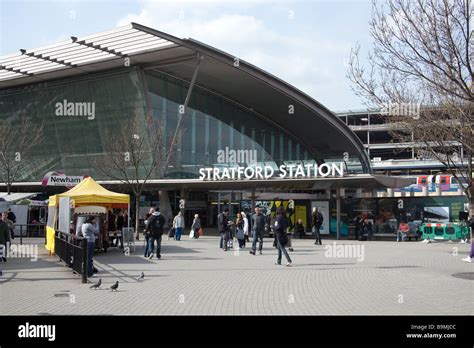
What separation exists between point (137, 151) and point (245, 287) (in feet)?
69.9

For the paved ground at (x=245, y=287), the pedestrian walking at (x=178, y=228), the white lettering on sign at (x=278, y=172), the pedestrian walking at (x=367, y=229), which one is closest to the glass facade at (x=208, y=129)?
the white lettering on sign at (x=278, y=172)

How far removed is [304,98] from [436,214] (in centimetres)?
1221

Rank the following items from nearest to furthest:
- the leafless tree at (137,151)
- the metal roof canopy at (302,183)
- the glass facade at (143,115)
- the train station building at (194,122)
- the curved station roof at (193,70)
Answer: the leafless tree at (137,151), the metal roof canopy at (302,183), the curved station roof at (193,70), the train station building at (194,122), the glass facade at (143,115)

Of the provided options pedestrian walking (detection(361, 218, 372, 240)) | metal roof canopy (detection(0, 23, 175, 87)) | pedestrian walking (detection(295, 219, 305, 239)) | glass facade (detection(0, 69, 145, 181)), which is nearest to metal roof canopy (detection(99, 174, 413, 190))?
pedestrian walking (detection(361, 218, 372, 240))

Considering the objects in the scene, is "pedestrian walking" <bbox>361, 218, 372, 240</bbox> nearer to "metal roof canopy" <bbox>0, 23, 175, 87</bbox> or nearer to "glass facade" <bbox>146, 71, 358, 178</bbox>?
"glass facade" <bbox>146, 71, 358, 178</bbox>

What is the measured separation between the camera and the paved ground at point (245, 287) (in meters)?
9.41

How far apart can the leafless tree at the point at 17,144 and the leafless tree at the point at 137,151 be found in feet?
19.4

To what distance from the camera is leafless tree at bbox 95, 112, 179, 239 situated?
31.7 meters

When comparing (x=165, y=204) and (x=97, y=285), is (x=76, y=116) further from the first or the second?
(x=97, y=285)

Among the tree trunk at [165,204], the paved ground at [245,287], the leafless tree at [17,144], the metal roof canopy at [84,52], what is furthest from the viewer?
the tree trunk at [165,204]

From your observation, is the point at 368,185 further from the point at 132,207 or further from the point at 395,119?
the point at 132,207

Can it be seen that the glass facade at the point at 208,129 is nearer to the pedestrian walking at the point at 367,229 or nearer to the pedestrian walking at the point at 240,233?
the pedestrian walking at the point at 367,229

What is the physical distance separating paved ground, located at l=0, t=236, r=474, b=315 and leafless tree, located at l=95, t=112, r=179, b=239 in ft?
44.6

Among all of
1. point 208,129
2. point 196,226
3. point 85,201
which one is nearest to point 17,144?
point 208,129
